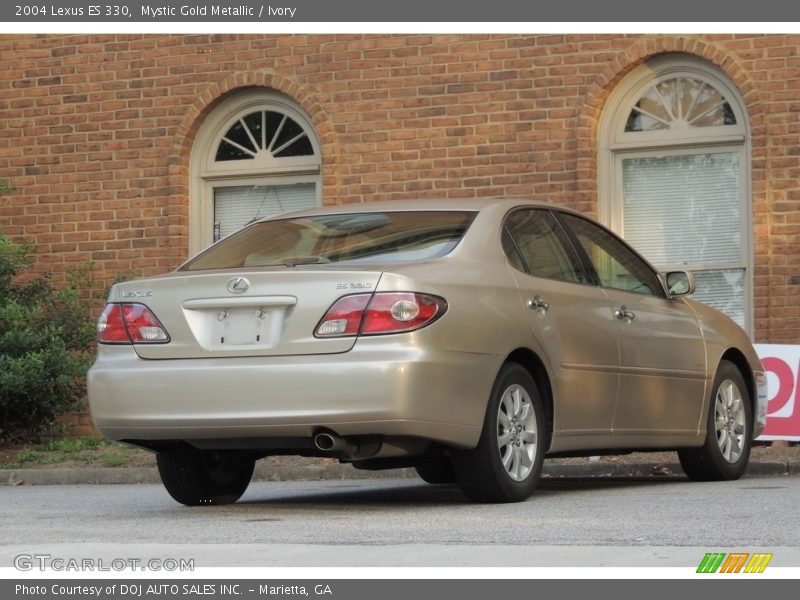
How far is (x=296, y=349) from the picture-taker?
736 centimetres

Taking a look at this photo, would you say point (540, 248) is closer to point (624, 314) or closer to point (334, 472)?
point (624, 314)

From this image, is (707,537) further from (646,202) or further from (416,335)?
(646,202)

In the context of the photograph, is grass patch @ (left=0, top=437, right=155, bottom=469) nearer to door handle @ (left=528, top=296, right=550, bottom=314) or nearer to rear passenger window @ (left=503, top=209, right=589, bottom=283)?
rear passenger window @ (left=503, top=209, right=589, bottom=283)

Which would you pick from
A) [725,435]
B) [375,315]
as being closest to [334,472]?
[725,435]

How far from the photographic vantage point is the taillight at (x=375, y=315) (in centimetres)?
730

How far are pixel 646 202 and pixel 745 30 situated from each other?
1776mm

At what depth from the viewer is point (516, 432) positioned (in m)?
7.97

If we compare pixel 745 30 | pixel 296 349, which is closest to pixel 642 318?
pixel 296 349

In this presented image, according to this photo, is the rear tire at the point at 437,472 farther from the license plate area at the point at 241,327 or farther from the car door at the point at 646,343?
the license plate area at the point at 241,327

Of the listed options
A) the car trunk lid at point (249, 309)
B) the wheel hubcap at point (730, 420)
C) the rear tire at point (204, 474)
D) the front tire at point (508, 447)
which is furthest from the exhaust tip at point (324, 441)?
the wheel hubcap at point (730, 420)

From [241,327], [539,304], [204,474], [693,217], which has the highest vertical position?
[693,217]

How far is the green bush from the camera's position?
14.3m

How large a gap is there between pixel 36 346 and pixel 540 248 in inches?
288

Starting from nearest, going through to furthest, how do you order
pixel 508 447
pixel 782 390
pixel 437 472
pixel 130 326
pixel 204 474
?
pixel 130 326 < pixel 508 447 < pixel 204 474 < pixel 437 472 < pixel 782 390
